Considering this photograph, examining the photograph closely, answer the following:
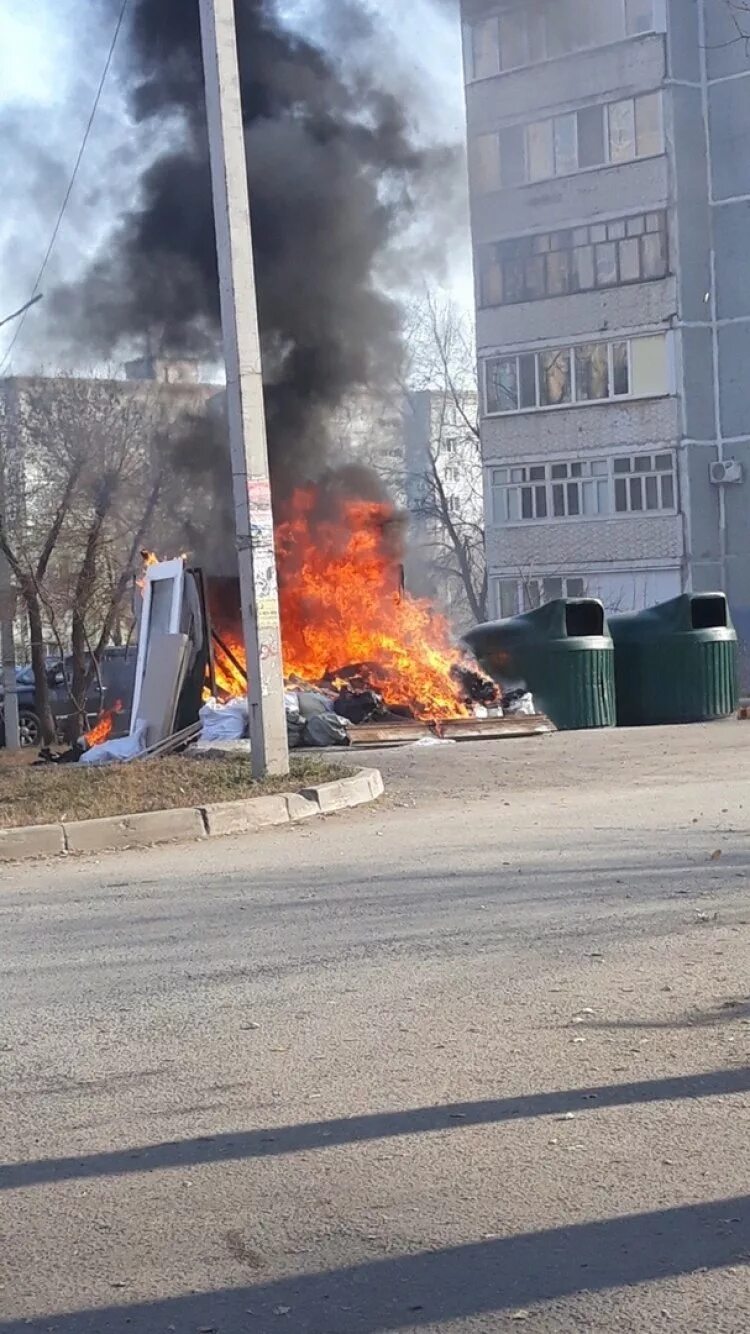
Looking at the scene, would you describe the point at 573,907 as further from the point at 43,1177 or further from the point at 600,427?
the point at 600,427

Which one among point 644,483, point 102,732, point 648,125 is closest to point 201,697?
point 102,732

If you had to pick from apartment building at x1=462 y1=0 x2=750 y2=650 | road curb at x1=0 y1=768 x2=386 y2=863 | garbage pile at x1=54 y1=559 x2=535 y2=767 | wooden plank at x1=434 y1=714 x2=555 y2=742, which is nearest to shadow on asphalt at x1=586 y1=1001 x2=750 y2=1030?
road curb at x1=0 y1=768 x2=386 y2=863

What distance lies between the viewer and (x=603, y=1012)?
18.5 ft

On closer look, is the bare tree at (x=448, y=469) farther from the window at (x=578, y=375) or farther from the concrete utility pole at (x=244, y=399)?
the concrete utility pole at (x=244, y=399)

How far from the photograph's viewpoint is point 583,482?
40.9m

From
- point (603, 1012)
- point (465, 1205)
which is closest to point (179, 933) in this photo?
point (603, 1012)

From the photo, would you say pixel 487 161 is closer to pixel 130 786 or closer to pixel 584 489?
pixel 584 489

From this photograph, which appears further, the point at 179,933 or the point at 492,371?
the point at 492,371

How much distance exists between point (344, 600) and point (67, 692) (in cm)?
682

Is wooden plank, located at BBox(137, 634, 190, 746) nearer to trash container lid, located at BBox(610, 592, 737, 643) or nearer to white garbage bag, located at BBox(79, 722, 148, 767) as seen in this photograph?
white garbage bag, located at BBox(79, 722, 148, 767)

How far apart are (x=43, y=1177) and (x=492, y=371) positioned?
3924cm

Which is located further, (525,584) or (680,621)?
(525,584)

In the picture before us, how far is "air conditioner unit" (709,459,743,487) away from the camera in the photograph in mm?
39281

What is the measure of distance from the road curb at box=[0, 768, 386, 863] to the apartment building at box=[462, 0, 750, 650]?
94.0ft
